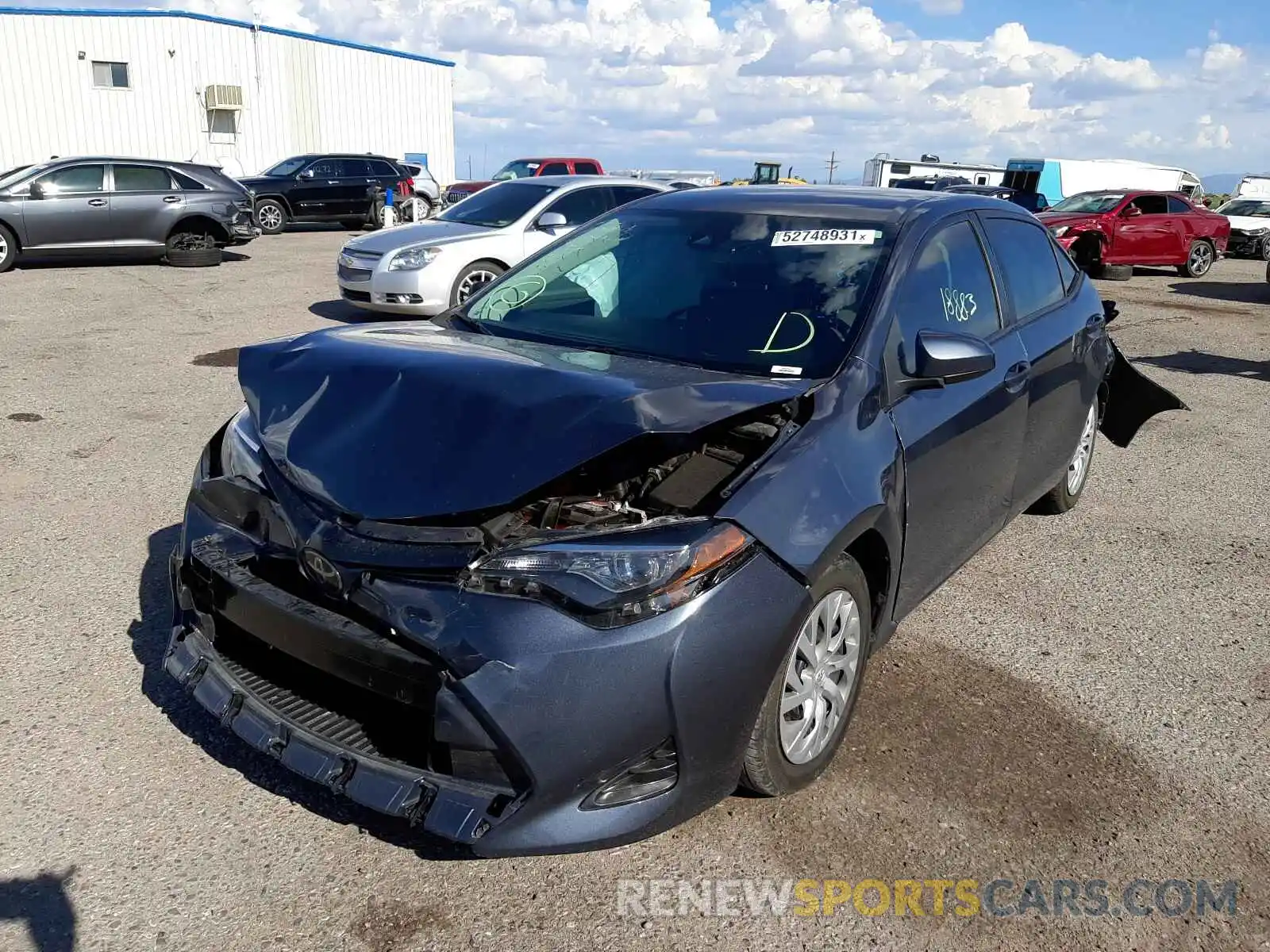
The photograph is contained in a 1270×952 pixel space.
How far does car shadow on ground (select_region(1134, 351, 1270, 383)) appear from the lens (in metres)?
10.2

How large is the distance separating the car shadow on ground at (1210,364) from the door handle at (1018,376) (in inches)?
280

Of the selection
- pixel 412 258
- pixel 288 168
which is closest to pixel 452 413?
pixel 412 258

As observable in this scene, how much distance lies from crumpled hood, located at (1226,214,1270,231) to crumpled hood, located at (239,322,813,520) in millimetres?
26494

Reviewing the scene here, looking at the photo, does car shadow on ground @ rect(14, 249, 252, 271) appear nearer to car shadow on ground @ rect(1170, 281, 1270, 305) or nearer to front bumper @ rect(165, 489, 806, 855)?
front bumper @ rect(165, 489, 806, 855)

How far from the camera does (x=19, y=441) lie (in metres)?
6.23

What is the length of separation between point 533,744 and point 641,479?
0.87m

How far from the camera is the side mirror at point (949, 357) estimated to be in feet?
10.9

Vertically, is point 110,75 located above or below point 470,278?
above

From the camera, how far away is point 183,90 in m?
29.5

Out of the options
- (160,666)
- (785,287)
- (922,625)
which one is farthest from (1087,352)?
(160,666)

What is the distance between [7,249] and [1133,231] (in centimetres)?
1886

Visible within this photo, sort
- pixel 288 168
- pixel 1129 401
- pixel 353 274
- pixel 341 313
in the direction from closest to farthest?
pixel 1129 401
pixel 353 274
pixel 341 313
pixel 288 168

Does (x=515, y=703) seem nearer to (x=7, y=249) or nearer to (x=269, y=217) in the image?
(x=7, y=249)

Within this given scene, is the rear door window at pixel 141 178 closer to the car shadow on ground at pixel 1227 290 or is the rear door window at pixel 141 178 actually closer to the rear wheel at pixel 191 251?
the rear wheel at pixel 191 251
